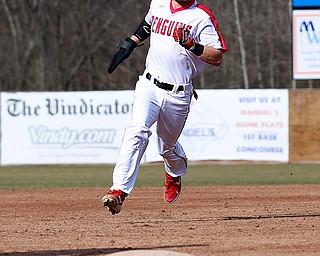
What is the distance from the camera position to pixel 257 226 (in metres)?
7.51

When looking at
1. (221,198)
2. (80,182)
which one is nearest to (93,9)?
(80,182)

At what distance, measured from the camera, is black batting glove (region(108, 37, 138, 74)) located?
8.00 m

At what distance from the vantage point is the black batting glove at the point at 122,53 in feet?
26.2

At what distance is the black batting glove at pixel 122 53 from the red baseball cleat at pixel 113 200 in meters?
1.24

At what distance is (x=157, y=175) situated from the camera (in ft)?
56.1

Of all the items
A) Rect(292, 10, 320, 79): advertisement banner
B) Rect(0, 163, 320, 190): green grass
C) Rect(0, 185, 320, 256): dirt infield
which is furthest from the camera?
Rect(292, 10, 320, 79): advertisement banner

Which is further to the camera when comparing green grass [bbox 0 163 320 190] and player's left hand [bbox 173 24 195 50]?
green grass [bbox 0 163 320 190]

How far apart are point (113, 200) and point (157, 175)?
9.87 metres

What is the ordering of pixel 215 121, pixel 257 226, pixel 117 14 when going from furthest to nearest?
pixel 117 14 → pixel 215 121 → pixel 257 226

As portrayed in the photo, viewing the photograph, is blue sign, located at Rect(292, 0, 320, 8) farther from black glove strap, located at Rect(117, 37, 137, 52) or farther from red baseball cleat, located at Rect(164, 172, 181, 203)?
black glove strap, located at Rect(117, 37, 137, 52)

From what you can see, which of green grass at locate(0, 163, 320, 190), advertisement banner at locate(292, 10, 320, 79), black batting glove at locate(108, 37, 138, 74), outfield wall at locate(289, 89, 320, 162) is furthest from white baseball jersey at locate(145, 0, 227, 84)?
outfield wall at locate(289, 89, 320, 162)

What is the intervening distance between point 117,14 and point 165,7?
28345mm

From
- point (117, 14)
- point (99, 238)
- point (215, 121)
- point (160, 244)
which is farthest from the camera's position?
point (117, 14)

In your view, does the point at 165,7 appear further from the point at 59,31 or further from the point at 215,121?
the point at 59,31
